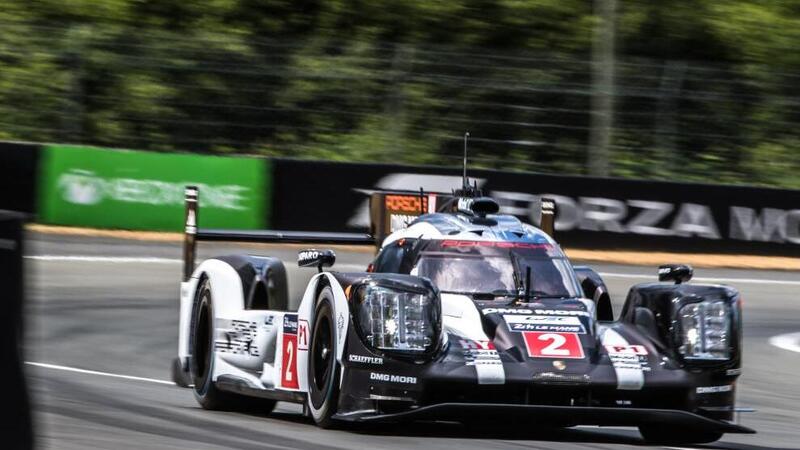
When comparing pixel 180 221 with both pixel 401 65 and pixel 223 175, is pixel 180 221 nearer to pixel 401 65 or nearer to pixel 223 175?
pixel 223 175

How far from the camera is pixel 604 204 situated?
2097 centimetres

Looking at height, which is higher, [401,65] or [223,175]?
[401,65]

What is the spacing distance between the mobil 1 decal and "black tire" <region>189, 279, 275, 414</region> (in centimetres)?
93

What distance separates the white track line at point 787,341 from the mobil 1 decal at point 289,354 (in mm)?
6692

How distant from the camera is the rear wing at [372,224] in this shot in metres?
9.98

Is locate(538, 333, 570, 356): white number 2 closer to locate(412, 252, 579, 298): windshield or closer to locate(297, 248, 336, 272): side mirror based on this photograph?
locate(412, 252, 579, 298): windshield

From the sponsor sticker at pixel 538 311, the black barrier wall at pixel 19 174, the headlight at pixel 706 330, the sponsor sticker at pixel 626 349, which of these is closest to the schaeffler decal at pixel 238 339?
the sponsor sticker at pixel 538 311

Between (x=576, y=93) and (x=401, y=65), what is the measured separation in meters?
2.64

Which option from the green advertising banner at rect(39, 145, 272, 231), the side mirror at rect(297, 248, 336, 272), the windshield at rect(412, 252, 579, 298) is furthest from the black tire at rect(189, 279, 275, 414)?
the green advertising banner at rect(39, 145, 272, 231)

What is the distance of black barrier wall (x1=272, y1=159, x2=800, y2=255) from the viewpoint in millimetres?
20453

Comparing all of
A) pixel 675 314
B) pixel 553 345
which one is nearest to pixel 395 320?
pixel 553 345

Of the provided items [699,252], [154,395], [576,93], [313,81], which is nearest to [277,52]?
[313,81]

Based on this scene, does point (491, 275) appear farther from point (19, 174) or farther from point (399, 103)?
point (399, 103)

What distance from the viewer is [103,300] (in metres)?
15.3
